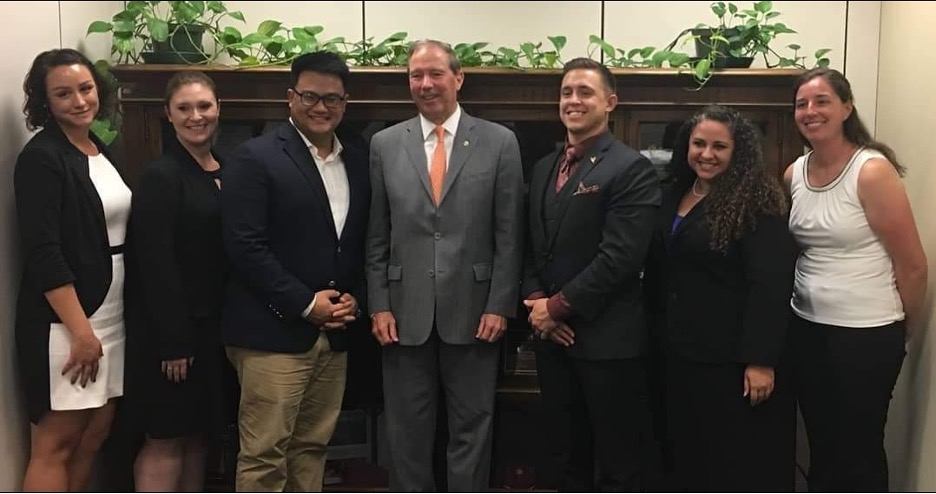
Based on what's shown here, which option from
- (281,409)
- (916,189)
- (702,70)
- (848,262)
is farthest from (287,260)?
(916,189)

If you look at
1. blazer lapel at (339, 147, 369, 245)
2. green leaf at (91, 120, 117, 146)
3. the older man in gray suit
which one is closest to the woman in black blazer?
green leaf at (91, 120, 117, 146)

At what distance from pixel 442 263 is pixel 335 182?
17.6 inches

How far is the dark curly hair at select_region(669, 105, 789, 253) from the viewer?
2404mm

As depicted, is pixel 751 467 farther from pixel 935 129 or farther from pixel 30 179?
pixel 30 179

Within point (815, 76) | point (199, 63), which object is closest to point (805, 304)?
point (815, 76)

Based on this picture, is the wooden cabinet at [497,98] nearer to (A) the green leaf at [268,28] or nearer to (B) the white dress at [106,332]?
(A) the green leaf at [268,28]

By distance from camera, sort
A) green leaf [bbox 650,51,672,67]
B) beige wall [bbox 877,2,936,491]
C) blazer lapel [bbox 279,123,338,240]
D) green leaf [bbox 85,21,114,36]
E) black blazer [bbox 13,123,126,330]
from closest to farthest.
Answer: black blazer [bbox 13,123,126,330] → blazer lapel [bbox 279,123,338,240] → beige wall [bbox 877,2,936,491] → green leaf [bbox 85,21,114,36] → green leaf [bbox 650,51,672,67]

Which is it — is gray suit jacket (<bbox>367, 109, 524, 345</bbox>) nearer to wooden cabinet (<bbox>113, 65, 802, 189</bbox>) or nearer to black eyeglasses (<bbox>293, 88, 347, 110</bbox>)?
black eyeglasses (<bbox>293, 88, 347, 110</bbox>)

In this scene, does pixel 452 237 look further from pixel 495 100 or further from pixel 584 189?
pixel 495 100

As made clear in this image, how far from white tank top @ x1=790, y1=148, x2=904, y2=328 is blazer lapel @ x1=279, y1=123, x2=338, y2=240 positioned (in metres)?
1.54

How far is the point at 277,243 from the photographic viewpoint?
2.50 meters

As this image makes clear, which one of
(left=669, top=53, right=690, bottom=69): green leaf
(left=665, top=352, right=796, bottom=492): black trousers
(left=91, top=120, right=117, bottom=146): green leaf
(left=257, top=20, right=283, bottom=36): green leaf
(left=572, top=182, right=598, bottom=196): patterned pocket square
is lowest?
(left=665, top=352, right=796, bottom=492): black trousers

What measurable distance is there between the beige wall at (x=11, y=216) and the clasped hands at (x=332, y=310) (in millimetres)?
936

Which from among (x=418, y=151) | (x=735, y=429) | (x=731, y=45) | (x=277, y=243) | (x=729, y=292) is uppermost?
(x=731, y=45)
